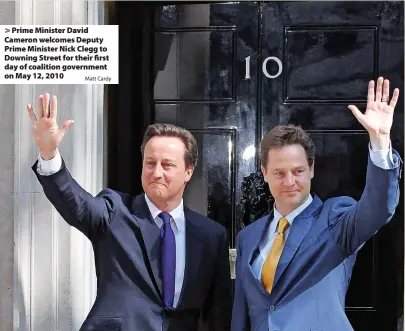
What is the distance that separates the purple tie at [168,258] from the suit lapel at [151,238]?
27mm

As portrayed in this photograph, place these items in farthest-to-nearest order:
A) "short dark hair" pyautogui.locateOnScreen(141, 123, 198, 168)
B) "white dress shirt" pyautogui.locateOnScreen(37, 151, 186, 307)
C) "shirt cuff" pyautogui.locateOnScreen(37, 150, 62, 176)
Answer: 1. "short dark hair" pyautogui.locateOnScreen(141, 123, 198, 168)
2. "white dress shirt" pyautogui.locateOnScreen(37, 151, 186, 307)
3. "shirt cuff" pyautogui.locateOnScreen(37, 150, 62, 176)

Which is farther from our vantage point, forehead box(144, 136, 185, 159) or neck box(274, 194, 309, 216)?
forehead box(144, 136, 185, 159)

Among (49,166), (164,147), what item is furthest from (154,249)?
(49,166)

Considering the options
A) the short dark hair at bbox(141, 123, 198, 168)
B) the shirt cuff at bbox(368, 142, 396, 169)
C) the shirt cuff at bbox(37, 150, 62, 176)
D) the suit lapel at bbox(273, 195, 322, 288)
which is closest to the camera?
the shirt cuff at bbox(368, 142, 396, 169)

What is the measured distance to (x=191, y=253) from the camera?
12.7 ft

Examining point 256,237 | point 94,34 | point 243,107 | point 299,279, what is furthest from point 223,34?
point 299,279

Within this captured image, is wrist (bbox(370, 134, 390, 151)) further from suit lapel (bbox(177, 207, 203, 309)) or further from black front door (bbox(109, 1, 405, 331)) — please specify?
suit lapel (bbox(177, 207, 203, 309))

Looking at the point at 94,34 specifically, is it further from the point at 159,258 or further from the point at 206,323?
the point at 206,323

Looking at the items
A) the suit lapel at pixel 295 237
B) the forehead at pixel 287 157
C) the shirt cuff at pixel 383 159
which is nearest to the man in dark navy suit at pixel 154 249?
the suit lapel at pixel 295 237

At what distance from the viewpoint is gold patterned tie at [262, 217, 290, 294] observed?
3756 millimetres

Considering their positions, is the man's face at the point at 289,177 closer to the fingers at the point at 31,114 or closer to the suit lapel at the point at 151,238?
the suit lapel at the point at 151,238

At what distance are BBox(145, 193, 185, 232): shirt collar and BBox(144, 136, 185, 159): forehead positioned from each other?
0.24 meters

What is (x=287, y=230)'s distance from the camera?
3797 millimetres

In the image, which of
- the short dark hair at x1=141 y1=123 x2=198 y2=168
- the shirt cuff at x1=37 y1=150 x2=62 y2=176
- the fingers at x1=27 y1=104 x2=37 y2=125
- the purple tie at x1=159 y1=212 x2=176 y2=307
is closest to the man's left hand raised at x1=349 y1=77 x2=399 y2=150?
the short dark hair at x1=141 y1=123 x2=198 y2=168
